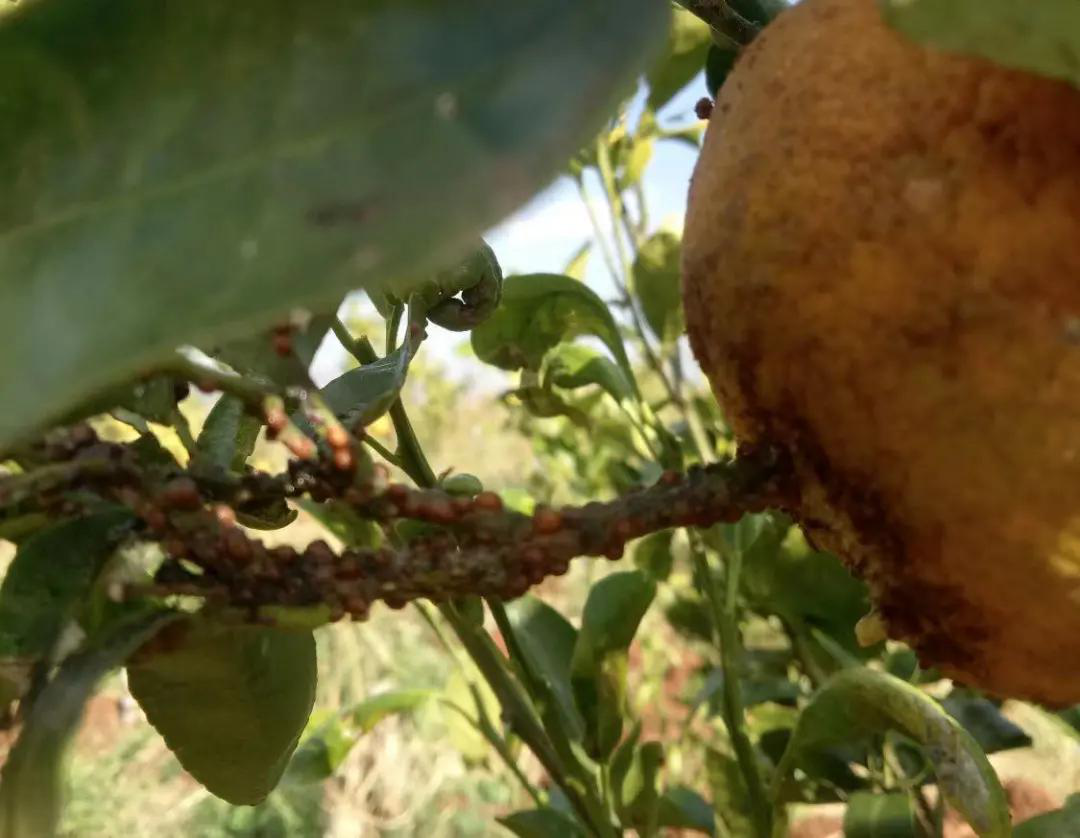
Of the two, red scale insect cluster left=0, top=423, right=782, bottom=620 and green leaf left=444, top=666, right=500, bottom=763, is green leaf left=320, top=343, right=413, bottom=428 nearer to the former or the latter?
red scale insect cluster left=0, top=423, right=782, bottom=620

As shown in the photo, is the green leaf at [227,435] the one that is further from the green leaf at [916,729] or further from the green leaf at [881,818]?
the green leaf at [881,818]

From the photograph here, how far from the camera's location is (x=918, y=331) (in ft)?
0.79

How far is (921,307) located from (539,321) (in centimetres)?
31

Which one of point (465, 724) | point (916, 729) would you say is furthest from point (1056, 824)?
point (465, 724)

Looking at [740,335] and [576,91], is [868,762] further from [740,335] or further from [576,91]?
[576,91]

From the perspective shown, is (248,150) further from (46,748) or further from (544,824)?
(544,824)

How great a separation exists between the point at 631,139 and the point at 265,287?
30.3 inches

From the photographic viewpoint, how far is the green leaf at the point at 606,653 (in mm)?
517

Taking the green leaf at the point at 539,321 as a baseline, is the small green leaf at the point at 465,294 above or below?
below

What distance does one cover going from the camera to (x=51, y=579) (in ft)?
0.77

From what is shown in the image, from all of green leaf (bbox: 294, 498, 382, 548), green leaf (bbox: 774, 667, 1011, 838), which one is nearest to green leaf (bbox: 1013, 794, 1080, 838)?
green leaf (bbox: 774, 667, 1011, 838)

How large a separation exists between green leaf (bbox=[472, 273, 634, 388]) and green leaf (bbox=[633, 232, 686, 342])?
0.47 ft

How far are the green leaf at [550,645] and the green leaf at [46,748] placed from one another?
378 millimetres

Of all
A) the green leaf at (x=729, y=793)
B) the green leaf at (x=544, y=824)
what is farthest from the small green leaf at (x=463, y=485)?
the green leaf at (x=729, y=793)
